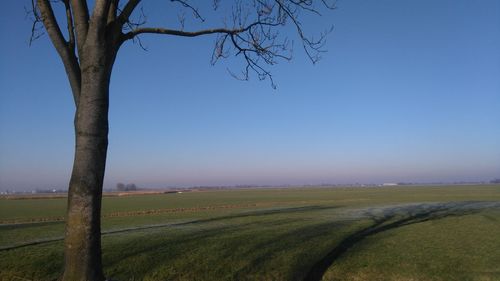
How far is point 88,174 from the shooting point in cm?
710

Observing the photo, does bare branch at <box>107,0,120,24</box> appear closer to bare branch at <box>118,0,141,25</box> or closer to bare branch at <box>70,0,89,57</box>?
bare branch at <box>118,0,141,25</box>

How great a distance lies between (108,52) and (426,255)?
1273 centimetres

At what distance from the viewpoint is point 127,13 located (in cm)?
798

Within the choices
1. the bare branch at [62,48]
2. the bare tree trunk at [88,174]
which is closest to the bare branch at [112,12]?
the bare tree trunk at [88,174]

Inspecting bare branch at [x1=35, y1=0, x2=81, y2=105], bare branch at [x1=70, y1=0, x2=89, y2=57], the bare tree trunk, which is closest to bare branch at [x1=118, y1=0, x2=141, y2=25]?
bare branch at [x1=70, y1=0, x2=89, y2=57]

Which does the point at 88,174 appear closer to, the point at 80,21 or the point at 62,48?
the point at 62,48

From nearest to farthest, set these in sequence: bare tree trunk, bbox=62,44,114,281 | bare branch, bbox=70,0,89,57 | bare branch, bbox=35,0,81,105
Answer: bare tree trunk, bbox=62,44,114,281, bare branch, bbox=70,0,89,57, bare branch, bbox=35,0,81,105

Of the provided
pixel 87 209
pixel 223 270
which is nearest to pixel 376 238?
pixel 223 270

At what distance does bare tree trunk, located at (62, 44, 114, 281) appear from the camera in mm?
7066

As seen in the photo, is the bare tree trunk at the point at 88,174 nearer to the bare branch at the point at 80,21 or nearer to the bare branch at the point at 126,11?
the bare branch at the point at 80,21

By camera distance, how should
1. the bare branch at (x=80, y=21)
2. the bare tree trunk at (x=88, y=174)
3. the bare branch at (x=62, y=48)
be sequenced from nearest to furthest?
the bare tree trunk at (x=88, y=174)
the bare branch at (x=80, y=21)
the bare branch at (x=62, y=48)

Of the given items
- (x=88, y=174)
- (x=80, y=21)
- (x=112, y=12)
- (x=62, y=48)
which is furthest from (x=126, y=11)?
(x=88, y=174)

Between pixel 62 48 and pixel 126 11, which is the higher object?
pixel 126 11

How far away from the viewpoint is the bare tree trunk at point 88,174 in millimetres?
7066
